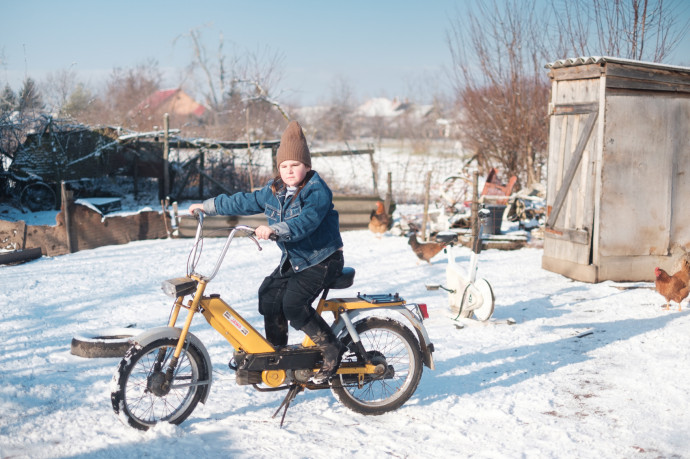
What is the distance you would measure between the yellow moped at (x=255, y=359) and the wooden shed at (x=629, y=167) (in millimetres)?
5064

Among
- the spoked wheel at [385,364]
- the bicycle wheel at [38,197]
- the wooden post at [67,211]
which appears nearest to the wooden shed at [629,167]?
the spoked wheel at [385,364]

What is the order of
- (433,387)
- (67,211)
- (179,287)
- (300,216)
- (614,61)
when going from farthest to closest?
1. (67,211)
2. (614,61)
3. (433,387)
4. (300,216)
5. (179,287)

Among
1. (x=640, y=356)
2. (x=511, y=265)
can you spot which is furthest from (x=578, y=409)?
(x=511, y=265)

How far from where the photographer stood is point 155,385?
3568 mm

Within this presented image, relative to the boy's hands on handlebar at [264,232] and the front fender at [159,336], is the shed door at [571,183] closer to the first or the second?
the boy's hands on handlebar at [264,232]

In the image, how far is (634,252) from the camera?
828cm

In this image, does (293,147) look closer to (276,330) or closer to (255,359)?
(276,330)

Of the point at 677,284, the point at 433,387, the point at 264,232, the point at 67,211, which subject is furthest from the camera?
the point at 67,211

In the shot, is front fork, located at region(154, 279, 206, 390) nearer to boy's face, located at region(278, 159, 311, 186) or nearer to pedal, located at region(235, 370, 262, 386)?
pedal, located at region(235, 370, 262, 386)

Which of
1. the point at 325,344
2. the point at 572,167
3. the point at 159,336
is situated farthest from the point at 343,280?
the point at 572,167

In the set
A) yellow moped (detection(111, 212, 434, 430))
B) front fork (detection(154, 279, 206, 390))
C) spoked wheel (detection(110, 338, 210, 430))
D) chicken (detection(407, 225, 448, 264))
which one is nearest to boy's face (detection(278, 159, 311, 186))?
yellow moped (detection(111, 212, 434, 430))

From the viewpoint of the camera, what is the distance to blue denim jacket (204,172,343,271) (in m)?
3.64

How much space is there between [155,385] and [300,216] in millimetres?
1303

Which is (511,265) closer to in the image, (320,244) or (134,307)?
(134,307)
